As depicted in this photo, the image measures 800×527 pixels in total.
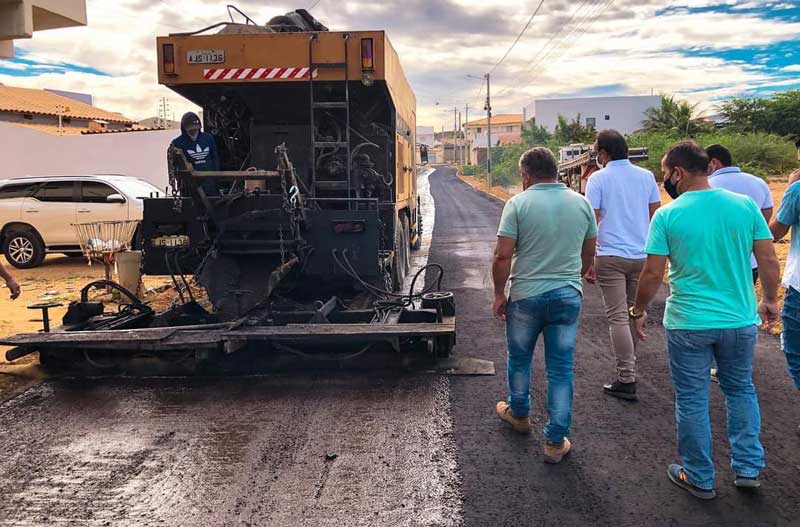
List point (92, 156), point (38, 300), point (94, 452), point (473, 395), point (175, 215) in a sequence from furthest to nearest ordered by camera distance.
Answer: point (92, 156) < point (38, 300) < point (175, 215) < point (473, 395) < point (94, 452)

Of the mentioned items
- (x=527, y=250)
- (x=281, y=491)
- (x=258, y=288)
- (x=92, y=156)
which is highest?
(x=92, y=156)

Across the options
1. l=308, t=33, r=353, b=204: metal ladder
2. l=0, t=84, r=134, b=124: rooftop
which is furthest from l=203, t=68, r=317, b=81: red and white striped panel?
l=0, t=84, r=134, b=124: rooftop

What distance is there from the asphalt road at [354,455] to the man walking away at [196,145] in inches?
96.4

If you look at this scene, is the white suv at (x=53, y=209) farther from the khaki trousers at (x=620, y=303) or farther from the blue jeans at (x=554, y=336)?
the blue jeans at (x=554, y=336)

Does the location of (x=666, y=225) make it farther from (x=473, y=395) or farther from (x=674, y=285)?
(x=473, y=395)

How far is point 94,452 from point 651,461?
3.37 meters

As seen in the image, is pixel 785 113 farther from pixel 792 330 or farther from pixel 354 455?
pixel 354 455

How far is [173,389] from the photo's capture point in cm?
538

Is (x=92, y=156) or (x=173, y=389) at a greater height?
(x=92, y=156)

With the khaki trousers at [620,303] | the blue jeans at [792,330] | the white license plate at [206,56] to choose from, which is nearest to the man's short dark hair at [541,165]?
the khaki trousers at [620,303]

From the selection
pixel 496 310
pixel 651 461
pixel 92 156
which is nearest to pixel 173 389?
pixel 496 310

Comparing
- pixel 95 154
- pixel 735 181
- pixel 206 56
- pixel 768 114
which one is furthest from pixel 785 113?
pixel 206 56

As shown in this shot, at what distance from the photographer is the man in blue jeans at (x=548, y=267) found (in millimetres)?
3969

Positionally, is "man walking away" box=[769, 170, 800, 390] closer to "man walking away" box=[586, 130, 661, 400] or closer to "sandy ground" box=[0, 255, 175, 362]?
"man walking away" box=[586, 130, 661, 400]
